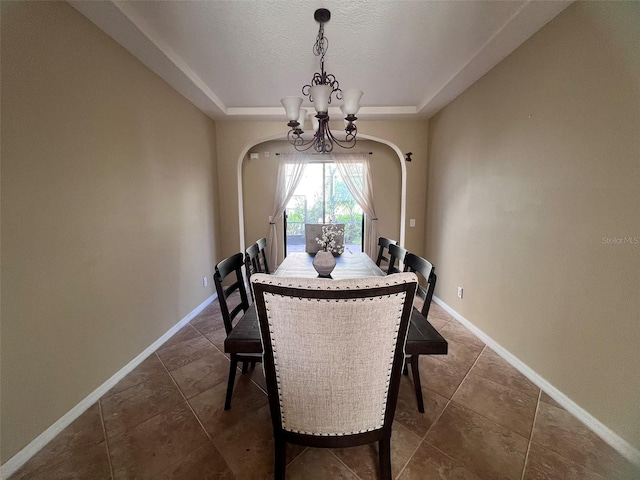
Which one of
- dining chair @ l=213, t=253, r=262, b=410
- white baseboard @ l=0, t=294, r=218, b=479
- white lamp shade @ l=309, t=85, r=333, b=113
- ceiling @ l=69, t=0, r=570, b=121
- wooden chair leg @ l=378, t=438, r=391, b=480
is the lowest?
white baseboard @ l=0, t=294, r=218, b=479

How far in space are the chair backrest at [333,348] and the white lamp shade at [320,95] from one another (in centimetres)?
140

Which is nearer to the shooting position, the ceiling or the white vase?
the ceiling

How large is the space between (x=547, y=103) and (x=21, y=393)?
11.8 ft

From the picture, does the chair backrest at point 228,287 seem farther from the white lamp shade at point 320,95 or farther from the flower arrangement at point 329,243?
the white lamp shade at point 320,95

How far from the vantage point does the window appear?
412cm

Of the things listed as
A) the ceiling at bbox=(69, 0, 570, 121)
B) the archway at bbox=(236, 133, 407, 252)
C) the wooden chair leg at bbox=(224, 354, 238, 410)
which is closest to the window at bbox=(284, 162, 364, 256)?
the archway at bbox=(236, 133, 407, 252)

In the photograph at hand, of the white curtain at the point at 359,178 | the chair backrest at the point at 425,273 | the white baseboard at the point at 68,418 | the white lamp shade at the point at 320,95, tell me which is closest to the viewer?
the white baseboard at the point at 68,418

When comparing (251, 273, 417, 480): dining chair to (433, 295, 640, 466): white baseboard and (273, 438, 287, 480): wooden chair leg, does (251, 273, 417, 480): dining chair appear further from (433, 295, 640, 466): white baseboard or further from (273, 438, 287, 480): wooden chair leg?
(433, 295, 640, 466): white baseboard

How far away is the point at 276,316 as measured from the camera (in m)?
0.90

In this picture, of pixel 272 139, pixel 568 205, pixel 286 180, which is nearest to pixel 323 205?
pixel 286 180

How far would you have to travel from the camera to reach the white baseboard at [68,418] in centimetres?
123

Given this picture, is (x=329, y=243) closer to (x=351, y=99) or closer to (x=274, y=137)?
(x=351, y=99)

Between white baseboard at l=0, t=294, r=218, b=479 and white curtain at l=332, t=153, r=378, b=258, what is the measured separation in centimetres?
311

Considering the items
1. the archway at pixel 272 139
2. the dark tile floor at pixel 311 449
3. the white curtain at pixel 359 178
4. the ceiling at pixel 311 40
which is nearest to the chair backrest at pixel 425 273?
the dark tile floor at pixel 311 449
